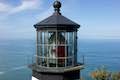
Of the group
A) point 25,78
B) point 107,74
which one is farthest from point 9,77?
point 107,74

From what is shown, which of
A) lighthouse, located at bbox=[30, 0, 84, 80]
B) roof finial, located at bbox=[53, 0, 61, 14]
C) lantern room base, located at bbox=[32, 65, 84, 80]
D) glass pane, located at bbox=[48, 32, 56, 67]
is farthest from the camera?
roof finial, located at bbox=[53, 0, 61, 14]

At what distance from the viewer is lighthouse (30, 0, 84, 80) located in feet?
19.4

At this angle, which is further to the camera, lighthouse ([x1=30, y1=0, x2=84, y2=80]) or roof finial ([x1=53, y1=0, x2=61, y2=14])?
roof finial ([x1=53, y1=0, x2=61, y2=14])

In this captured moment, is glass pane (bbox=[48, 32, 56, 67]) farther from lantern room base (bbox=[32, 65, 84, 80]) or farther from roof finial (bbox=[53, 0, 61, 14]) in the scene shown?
roof finial (bbox=[53, 0, 61, 14])

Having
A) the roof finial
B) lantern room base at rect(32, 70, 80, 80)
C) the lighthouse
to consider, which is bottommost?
lantern room base at rect(32, 70, 80, 80)

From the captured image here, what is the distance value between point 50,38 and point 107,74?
1390 cm

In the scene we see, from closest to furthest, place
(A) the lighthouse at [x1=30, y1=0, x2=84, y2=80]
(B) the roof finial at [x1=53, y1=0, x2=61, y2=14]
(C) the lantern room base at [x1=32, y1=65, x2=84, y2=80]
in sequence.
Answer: (C) the lantern room base at [x1=32, y1=65, x2=84, y2=80]
(A) the lighthouse at [x1=30, y1=0, x2=84, y2=80]
(B) the roof finial at [x1=53, y1=0, x2=61, y2=14]

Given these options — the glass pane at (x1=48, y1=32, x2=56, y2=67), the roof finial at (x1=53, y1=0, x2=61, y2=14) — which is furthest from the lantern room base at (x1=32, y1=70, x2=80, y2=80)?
the roof finial at (x1=53, y1=0, x2=61, y2=14)

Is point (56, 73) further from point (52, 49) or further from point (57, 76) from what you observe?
point (52, 49)

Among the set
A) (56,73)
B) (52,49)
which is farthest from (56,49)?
(56,73)

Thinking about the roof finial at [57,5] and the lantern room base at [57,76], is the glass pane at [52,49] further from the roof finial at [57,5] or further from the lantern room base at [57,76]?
the roof finial at [57,5]

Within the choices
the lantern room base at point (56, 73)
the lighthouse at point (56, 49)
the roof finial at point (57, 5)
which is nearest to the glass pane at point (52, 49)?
the lighthouse at point (56, 49)

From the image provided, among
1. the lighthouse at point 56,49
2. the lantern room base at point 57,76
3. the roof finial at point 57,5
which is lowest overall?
the lantern room base at point 57,76

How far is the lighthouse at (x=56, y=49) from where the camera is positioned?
593cm
